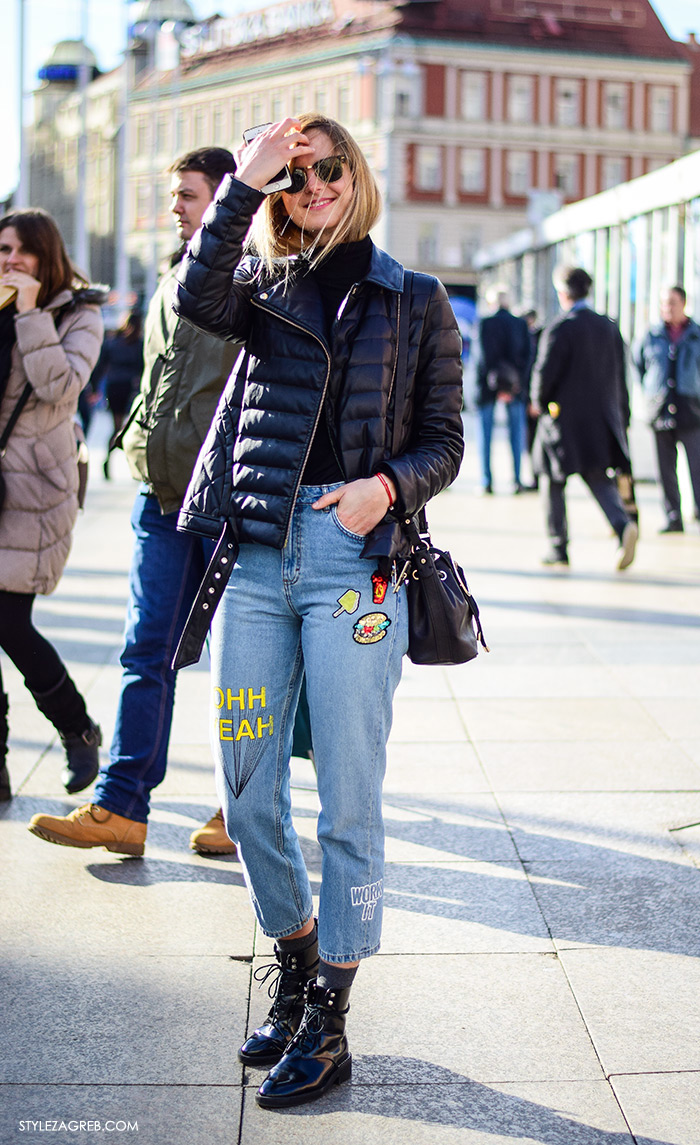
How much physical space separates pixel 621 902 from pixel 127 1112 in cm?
157

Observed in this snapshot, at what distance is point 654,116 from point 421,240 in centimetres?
1291

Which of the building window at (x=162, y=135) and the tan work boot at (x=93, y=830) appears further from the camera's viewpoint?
the building window at (x=162, y=135)

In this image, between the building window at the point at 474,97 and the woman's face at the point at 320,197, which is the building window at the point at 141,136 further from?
the woman's face at the point at 320,197

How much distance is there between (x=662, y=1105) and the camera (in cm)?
269

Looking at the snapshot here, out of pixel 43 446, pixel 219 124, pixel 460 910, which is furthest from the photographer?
pixel 219 124

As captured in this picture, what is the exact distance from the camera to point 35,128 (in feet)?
301

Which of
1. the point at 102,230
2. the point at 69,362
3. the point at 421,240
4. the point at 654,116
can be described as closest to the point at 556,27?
the point at 654,116

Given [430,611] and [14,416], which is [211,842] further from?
[430,611]

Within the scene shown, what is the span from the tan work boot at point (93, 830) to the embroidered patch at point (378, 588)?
1.56 m

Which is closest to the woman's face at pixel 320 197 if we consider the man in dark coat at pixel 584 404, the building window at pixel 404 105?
the man in dark coat at pixel 584 404

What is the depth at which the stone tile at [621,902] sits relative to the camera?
3496 mm

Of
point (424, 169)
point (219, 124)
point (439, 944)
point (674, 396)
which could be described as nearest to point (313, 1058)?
point (439, 944)

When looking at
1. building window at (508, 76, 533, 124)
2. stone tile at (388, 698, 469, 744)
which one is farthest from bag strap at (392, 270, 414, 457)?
building window at (508, 76, 533, 124)

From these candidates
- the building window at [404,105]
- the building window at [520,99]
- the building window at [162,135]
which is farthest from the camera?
the building window at [162,135]
